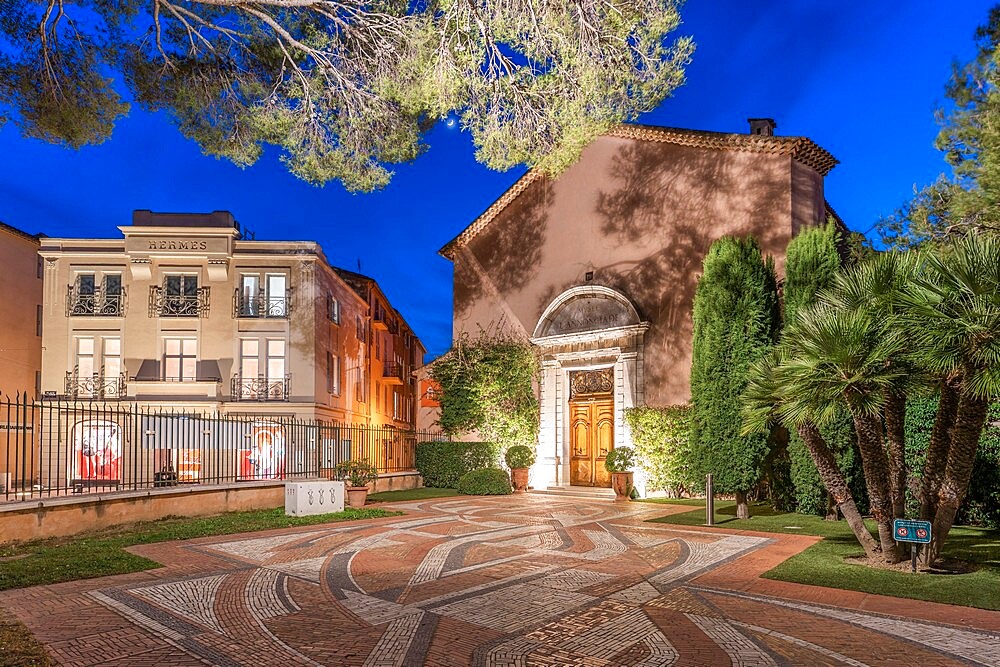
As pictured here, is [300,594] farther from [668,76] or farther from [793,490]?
[793,490]

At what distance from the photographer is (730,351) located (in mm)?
15547

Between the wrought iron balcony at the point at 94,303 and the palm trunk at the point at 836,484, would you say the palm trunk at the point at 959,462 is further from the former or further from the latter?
the wrought iron balcony at the point at 94,303

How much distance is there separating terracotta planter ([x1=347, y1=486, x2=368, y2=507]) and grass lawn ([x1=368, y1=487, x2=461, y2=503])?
7.20ft

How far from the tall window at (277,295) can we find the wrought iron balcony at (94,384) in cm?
633

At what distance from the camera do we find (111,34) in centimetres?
1031

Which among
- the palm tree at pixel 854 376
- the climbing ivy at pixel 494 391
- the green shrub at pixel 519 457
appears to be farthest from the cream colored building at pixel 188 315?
the palm tree at pixel 854 376

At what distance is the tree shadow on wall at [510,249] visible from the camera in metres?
23.6

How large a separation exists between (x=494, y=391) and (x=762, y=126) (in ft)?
36.7

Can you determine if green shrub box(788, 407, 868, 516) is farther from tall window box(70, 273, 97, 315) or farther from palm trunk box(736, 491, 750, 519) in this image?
tall window box(70, 273, 97, 315)

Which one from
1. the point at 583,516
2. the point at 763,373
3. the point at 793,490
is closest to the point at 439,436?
the point at 583,516

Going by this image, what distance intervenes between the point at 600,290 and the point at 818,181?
21.8 ft

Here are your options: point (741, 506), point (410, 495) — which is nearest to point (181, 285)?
point (410, 495)

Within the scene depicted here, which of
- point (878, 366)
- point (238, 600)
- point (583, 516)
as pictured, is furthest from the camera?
point (583, 516)

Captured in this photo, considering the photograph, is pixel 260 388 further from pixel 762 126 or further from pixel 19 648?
pixel 19 648
